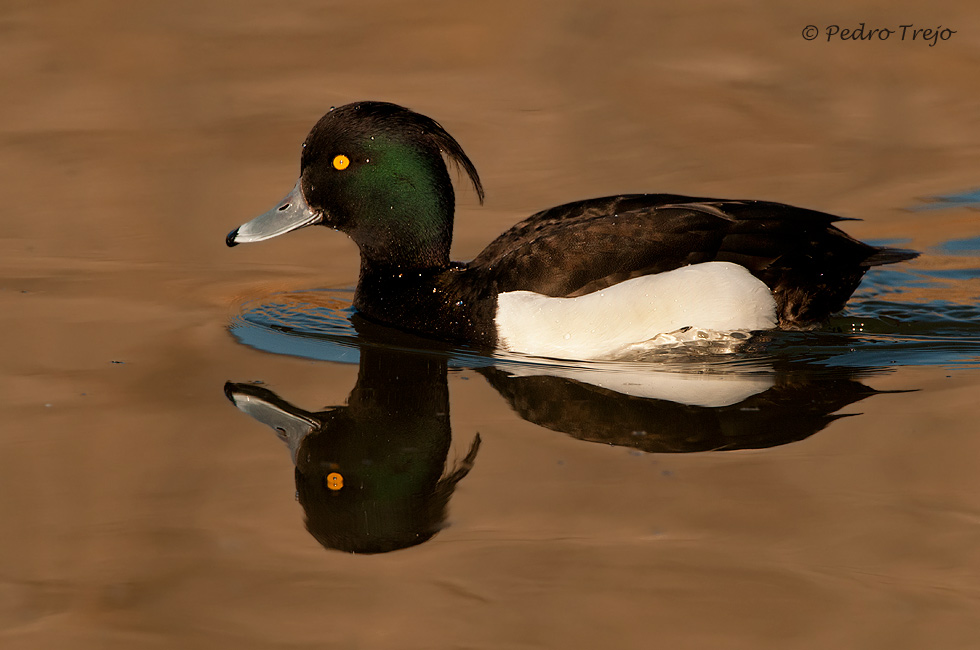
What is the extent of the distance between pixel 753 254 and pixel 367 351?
1.91 metres

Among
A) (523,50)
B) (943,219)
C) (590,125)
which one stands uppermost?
(523,50)

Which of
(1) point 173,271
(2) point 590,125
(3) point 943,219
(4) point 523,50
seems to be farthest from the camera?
(4) point 523,50

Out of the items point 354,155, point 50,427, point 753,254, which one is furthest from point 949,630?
point 354,155

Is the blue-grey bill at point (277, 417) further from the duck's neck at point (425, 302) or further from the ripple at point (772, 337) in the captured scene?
the duck's neck at point (425, 302)

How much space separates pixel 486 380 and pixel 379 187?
1399 mm

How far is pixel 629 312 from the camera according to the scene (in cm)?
570

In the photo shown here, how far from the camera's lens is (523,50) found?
11492mm

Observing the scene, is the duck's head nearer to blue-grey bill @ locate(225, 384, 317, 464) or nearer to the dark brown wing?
the dark brown wing

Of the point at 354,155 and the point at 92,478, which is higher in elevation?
the point at 354,155

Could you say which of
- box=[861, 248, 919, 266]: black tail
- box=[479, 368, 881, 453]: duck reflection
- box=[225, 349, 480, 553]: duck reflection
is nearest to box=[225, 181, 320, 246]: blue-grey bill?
box=[225, 349, 480, 553]: duck reflection

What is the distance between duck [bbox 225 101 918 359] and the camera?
5723 mm

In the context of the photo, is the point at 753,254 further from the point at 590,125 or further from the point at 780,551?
the point at 590,125

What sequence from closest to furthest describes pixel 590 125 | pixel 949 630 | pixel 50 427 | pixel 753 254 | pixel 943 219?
pixel 949 630 < pixel 50 427 < pixel 753 254 < pixel 943 219 < pixel 590 125

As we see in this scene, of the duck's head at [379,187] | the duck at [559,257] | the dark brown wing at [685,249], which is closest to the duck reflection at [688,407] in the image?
the duck at [559,257]
